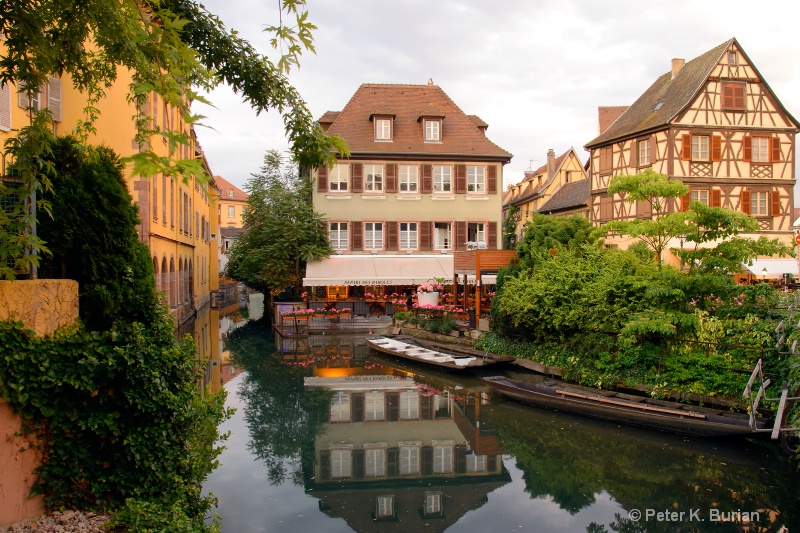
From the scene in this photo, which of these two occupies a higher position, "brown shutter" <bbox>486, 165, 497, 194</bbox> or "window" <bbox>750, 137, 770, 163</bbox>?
"window" <bbox>750, 137, 770, 163</bbox>

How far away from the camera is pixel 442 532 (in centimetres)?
705

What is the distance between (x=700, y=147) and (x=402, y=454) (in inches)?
857

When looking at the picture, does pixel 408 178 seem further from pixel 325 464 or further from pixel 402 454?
pixel 325 464

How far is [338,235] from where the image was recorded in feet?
93.9

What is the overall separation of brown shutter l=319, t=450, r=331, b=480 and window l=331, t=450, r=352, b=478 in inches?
2.2

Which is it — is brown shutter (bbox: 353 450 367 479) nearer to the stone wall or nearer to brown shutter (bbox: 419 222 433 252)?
the stone wall

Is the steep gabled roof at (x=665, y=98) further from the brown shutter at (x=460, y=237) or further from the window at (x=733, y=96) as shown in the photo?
the brown shutter at (x=460, y=237)

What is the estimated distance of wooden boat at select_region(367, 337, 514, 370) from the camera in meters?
16.2

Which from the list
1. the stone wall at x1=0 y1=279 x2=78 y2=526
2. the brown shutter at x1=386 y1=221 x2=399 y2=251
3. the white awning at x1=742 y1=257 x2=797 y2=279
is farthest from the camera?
the brown shutter at x1=386 y1=221 x2=399 y2=251

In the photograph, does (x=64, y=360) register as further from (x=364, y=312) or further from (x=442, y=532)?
(x=364, y=312)

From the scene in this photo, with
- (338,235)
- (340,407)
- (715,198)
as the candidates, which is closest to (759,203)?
(715,198)

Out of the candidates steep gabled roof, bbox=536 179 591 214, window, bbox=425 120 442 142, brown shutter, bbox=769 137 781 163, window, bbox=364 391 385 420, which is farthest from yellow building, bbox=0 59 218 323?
brown shutter, bbox=769 137 781 163

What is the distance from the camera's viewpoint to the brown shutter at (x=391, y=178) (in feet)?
93.6

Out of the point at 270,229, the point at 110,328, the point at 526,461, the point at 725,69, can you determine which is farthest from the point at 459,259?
the point at 110,328
